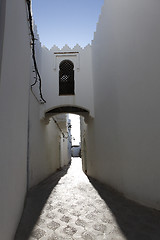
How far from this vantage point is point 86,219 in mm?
3123

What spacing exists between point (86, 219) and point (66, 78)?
20.9 ft

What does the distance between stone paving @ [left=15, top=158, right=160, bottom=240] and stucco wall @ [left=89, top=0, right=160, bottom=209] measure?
405 mm

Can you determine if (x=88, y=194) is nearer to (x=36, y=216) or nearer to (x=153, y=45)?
(x=36, y=216)

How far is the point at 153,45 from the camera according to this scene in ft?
11.4

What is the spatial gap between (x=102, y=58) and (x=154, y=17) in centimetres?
286

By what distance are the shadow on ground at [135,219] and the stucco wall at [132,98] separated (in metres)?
0.20

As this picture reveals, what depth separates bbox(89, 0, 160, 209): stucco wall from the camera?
3.41 meters

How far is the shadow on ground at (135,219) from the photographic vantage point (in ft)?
8.49

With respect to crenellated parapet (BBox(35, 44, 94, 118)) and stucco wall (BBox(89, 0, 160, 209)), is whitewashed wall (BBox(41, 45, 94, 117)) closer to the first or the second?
crenellated parapet (BBox(35, 44, 94, 118))

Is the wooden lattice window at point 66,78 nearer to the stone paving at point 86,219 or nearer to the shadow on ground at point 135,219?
the stone paving at point 86,219

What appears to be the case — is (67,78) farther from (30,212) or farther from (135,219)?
(135,219)

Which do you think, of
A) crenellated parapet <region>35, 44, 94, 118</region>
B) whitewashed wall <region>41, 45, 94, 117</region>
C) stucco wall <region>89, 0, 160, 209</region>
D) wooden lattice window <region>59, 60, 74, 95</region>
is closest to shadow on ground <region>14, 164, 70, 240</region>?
stucco wall <region>89, 0, 160, 209</region>

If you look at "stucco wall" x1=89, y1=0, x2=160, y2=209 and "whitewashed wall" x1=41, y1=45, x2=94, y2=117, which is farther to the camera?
"whitewashed wall" x1=41, y1=45, x2=94, y2=117

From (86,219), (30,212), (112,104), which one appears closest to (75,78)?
(112,104)
